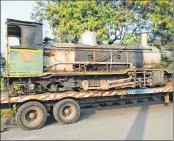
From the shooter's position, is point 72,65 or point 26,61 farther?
point 72,65

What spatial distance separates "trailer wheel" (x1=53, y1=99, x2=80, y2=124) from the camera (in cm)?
913

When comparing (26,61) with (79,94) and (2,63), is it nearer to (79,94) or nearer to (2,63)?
(2,63)

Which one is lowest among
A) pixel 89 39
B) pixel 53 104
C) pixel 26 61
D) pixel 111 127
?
pixel 111 127

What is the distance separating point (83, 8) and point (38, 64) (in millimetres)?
7862

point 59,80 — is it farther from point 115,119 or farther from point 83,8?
point 83,8

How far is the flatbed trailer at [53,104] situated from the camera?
8.66m

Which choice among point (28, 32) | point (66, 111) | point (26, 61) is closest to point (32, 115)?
point (66, 111)

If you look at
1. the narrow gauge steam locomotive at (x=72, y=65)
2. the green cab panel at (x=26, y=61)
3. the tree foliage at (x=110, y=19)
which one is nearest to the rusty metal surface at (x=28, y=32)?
the narrow gauge steam locomotive at (x=72, y=65)

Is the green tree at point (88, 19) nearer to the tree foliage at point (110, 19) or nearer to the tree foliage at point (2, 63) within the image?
the tree foliage at point (110, 19)

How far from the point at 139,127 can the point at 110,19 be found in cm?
977

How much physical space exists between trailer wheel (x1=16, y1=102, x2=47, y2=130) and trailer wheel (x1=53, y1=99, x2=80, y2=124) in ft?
1.41

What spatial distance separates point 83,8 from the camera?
16.4 meters

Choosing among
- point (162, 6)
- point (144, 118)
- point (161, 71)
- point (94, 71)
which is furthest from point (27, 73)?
point (162, 6)

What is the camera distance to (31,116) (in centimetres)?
879
